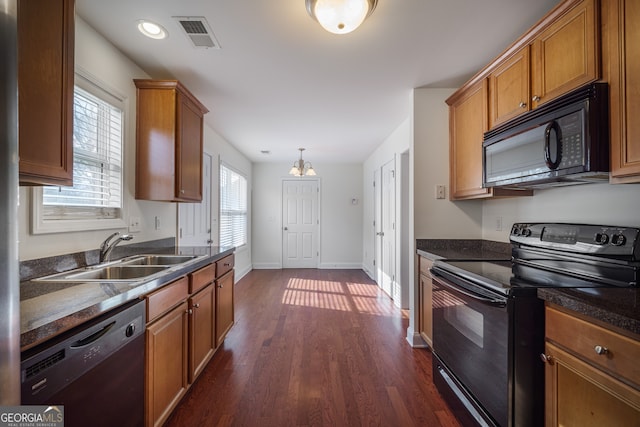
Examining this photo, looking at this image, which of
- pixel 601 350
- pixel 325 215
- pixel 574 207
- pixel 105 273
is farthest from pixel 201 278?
pixel 325 215

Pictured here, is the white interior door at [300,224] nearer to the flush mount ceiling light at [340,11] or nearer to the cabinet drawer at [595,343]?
the flush mount ceiling light at [340,11]

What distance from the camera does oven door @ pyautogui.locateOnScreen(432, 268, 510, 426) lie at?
3.95 feet

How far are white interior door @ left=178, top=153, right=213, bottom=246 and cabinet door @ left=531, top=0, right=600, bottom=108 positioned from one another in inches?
119

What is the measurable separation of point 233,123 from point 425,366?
10.9 feet

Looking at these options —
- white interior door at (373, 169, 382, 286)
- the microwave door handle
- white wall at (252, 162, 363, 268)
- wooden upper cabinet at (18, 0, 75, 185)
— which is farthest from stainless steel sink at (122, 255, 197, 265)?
white wall at (252, 162, 363, 268)

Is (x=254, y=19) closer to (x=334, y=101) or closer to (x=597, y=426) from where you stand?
(x=334, y=101)

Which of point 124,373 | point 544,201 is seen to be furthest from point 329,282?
point 124,373

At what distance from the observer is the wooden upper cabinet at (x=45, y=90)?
100cm

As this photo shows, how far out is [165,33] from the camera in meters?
1.75

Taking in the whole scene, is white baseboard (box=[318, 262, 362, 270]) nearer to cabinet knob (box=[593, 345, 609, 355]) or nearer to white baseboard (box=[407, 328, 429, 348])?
white baseboard (box=[407, 328, 429, 348])

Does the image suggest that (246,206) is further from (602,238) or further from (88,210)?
(602,238)

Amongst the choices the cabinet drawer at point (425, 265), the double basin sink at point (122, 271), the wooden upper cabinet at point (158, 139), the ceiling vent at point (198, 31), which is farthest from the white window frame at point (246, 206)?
the cabinet drawer at point (425, 265)

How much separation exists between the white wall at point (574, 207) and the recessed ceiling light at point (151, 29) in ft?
9.03

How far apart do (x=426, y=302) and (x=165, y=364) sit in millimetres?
1920
